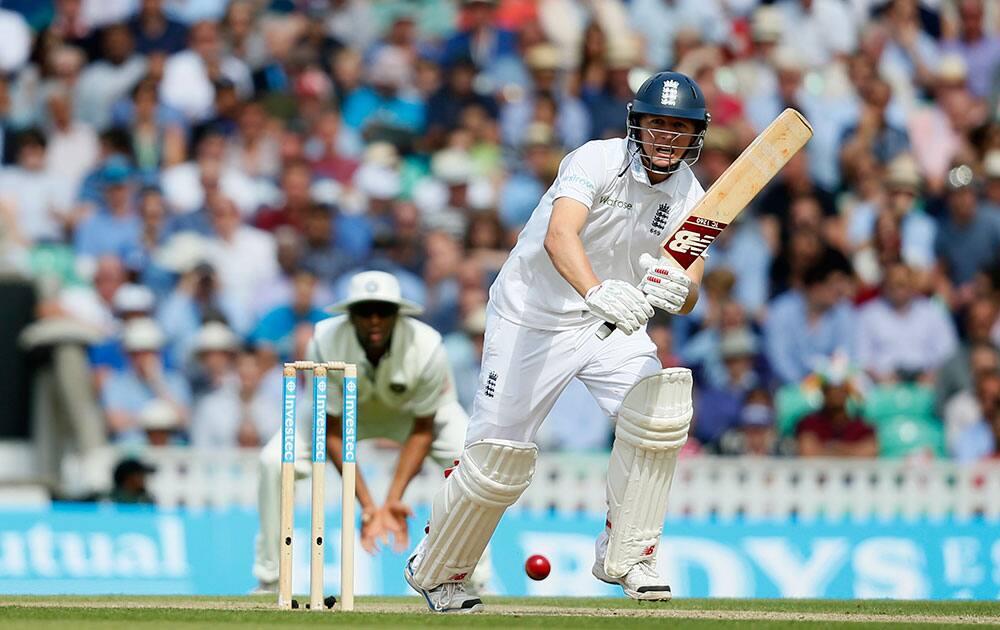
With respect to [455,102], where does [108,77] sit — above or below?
above

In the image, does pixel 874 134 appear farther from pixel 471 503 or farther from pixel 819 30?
pixel 471 503

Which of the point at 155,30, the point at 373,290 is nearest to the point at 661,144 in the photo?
the point at 373,290

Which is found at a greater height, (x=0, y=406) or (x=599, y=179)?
(x=599, y=179)

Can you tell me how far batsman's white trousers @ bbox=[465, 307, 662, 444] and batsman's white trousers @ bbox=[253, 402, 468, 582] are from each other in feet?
5.63

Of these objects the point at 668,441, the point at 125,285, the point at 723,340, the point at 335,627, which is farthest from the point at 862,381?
the point at 335,627

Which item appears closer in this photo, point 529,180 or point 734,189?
point 734,189

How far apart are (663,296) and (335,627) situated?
1.41 meters

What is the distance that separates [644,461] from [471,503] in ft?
1.87

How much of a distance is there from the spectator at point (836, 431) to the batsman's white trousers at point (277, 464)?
265 centimetres

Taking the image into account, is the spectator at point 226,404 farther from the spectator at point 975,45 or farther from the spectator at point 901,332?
the spectator at point 975,45

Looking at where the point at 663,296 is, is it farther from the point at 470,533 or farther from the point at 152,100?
the point at 152,100

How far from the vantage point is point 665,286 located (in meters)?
6.03

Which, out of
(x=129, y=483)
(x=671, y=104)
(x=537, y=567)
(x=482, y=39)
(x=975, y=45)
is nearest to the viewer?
(x=671, y=104)

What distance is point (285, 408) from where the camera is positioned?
614cm
